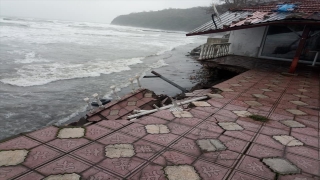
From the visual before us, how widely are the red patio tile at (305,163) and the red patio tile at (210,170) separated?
0.83 m

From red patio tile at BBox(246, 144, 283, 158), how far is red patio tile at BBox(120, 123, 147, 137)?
1284 mm

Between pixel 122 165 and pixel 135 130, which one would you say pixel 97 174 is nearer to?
pixel 122 165

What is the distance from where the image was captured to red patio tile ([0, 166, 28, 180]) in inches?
69.7

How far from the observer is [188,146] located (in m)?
2.42

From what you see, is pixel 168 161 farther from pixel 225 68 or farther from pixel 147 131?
pixel 225 68

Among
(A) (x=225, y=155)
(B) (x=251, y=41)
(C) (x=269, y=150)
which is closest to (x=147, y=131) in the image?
(A) (x=225, y=155)

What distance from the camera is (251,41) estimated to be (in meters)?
11.3

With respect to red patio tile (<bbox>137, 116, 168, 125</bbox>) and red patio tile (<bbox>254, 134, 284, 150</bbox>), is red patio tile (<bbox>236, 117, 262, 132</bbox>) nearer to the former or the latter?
red patio tile (<bbox>254, 134, 284, 150</bbox>)

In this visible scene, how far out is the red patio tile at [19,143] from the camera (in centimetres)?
219

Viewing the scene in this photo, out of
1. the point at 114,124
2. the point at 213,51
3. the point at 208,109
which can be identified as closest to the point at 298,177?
the point at 208,109

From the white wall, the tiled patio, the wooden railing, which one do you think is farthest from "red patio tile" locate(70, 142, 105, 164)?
the white wall

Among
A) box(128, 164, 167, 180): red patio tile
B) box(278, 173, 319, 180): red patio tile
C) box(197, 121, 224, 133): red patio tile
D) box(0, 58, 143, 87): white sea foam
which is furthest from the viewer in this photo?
box(0, 58, 143, 87): white sea foam

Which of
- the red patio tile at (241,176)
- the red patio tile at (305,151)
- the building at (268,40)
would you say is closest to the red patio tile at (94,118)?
the red patio tile at (241,176)

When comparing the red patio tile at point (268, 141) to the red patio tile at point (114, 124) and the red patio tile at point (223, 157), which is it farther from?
the red patio tile at point (114, 124)
